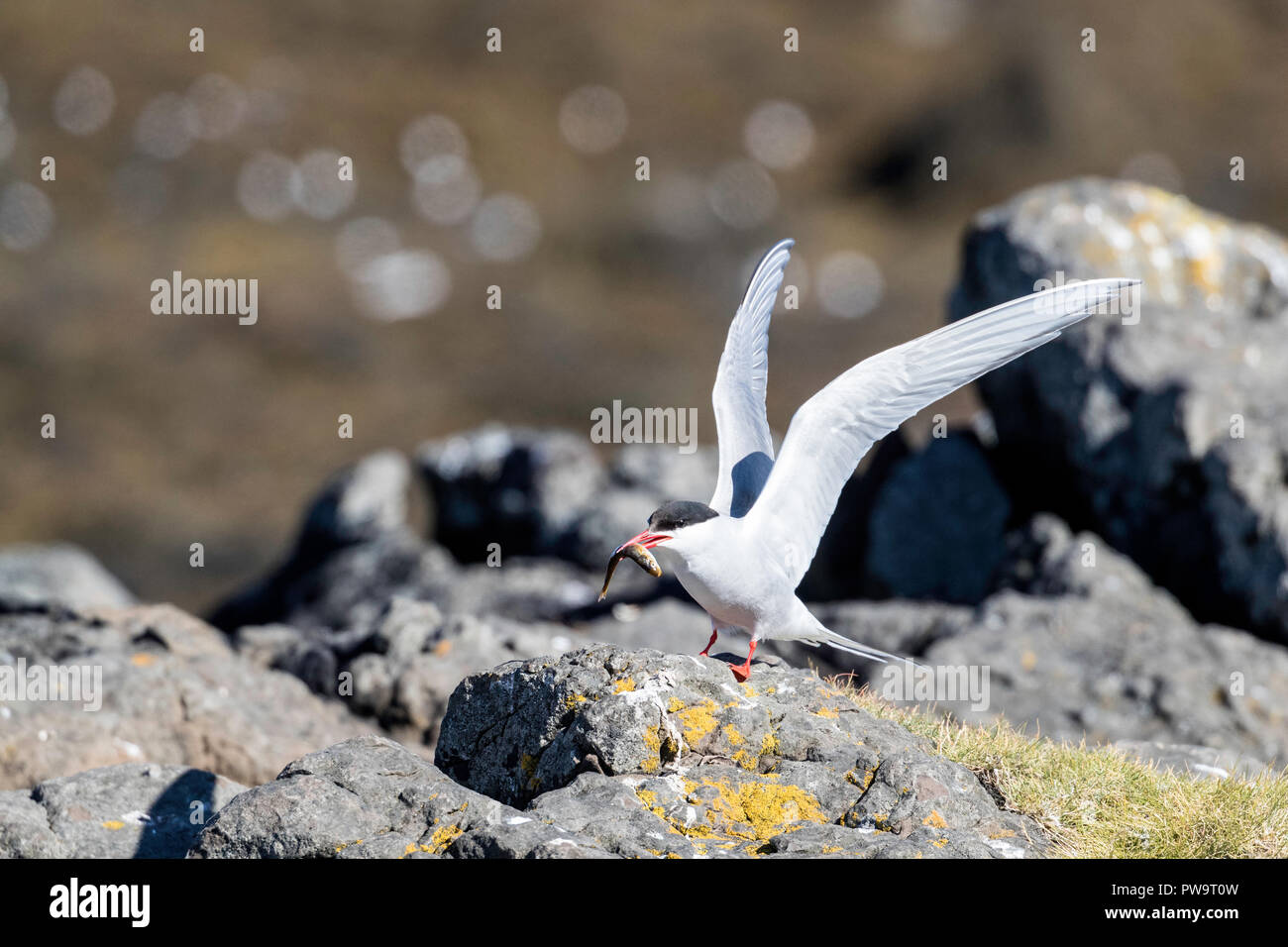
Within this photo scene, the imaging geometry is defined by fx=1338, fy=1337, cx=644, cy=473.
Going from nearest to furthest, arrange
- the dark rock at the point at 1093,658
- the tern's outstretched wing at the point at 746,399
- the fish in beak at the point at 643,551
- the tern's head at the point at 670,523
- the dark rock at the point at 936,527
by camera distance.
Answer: the fish in beak at the point at 643,551
the tern's head at the point at 670,523
the tern's outstretched wing at the point at 746,399
the dark rock at the point at 1093,658
the dark rock at the point at 936,527

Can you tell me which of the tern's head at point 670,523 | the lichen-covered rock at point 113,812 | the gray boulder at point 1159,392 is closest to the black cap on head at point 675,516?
the tern's head at point 670,523

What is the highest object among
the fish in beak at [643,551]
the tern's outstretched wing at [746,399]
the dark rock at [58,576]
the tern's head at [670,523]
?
the tern's outstretched wing at [746,399]

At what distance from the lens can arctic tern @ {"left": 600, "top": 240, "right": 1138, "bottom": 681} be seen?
5.49 m

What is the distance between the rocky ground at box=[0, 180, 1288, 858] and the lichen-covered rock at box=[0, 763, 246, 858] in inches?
0.6

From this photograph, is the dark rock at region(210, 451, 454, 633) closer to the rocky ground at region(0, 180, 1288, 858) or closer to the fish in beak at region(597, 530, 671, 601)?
the rocky ground at region(0, 180, 1288, 858)

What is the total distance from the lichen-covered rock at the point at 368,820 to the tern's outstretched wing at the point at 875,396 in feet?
5.93

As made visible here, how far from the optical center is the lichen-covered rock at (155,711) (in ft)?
23.7

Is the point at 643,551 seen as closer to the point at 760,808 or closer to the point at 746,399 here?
the point at 760,808

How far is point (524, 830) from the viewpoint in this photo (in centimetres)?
434

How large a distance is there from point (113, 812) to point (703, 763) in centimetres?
256

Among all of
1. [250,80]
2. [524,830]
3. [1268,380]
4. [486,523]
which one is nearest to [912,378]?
[524,830]

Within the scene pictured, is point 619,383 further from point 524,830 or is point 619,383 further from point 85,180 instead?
point 524,830

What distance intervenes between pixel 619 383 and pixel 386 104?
11045 mm

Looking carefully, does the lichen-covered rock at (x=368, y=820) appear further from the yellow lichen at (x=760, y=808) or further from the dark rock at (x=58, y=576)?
the dark rock at (x=58, y=576)
